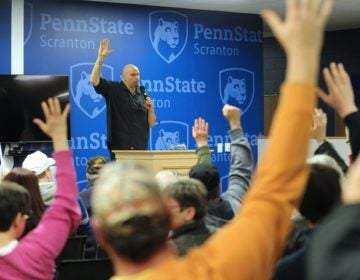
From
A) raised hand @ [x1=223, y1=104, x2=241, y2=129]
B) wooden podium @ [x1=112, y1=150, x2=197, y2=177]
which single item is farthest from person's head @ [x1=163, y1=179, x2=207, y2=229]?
wooden podium @ [x1=112, y1=150, x2=197, y2=177]

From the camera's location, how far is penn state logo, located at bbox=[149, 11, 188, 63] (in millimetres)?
9859

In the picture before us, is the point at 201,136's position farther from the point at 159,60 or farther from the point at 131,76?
the point at 159,60

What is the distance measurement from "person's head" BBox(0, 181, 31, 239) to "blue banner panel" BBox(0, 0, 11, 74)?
6740 mm

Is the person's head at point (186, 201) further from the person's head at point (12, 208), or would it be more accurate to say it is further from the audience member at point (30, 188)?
the audience member at point (30, 188)

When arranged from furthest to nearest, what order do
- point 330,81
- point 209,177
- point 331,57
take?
point 331,57 < point 209,177 < point 330,81

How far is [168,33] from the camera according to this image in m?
9.98

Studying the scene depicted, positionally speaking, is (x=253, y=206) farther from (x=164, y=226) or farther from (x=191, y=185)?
(x=191, y=185)

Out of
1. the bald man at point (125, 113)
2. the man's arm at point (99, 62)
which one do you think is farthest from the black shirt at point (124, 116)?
the man's arm at point (99, 62)

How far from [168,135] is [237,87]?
1453 millimetres

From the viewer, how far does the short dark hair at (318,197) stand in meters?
1.88

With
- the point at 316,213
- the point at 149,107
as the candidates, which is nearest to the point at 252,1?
the point at 149,107

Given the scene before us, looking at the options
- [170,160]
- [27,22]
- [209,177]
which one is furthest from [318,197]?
[27,22]

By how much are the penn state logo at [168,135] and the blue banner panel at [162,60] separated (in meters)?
0.01

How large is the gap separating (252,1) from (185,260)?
902 cm
